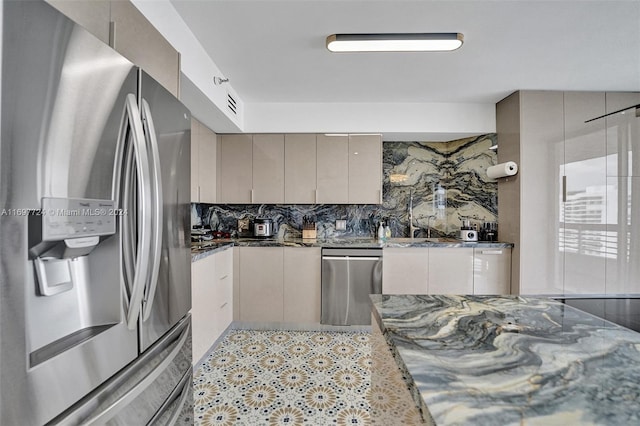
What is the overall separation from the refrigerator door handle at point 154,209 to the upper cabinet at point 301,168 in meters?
2.35

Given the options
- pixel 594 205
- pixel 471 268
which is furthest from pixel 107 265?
pixel 594 205

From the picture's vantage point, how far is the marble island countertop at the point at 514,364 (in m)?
0.51

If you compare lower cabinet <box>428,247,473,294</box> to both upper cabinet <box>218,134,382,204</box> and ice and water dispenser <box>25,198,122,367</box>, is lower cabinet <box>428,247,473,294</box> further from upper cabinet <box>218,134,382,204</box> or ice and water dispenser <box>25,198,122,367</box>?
ice and water dispenser <box>25,198,122,367</box>

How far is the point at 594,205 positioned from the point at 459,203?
4.01ft

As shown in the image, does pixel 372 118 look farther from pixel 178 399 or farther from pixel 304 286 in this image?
pixel 178 399

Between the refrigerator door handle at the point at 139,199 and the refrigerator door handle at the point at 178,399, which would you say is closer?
the refrigerator door handle at the point at 139,199

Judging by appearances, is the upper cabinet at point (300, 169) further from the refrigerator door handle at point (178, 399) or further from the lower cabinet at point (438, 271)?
the refrigerator door handle at point (178, 399)

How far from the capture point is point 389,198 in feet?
12.4

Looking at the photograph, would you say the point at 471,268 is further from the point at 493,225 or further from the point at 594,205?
the point at 594,205

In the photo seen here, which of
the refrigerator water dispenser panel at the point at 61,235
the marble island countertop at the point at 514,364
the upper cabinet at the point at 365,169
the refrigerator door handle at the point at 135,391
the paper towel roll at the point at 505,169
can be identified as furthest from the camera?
the upper cabinet at the point at 365,169

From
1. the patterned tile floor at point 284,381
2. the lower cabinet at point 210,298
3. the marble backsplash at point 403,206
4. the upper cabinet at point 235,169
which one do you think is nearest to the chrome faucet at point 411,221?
the marble backsplash at point 403,206

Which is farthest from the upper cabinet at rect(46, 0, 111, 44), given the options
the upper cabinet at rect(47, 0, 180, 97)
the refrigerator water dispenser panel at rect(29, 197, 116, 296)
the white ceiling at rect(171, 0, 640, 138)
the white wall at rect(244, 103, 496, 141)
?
the white wall at rect(244, 103, 496, 141)

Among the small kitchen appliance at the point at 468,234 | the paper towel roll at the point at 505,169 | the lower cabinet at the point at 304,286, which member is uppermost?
the paper towel roll at the point at 505,169

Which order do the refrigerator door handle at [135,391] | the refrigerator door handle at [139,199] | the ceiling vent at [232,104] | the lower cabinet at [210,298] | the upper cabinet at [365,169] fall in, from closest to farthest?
1. the refrigerator door handle at [135,391]
2. the refrigerator door handle at [139,199]
3. the lower cabinet at [210,298]
4. the ceiling vent at [232,104]
5. the upper cabinet at [365,169]
